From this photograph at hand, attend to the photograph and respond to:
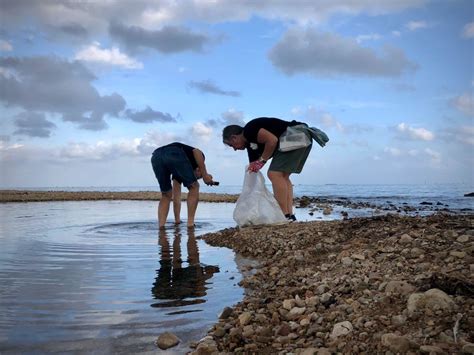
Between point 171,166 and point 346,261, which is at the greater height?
point 171,166

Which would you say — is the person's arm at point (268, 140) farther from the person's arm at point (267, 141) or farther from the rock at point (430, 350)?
the rock at point (430, 350)

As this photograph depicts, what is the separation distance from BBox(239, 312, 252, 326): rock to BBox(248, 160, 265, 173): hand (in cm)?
416

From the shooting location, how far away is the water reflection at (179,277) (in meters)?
3.24

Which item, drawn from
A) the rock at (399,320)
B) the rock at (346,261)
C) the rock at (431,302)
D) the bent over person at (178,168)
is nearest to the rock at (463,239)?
the rock at (346,261)

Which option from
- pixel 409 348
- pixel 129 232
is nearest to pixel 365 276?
pixel 409 348

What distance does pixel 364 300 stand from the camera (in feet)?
8.25

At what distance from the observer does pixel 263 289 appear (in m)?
3.41

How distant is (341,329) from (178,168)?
19.3 ft

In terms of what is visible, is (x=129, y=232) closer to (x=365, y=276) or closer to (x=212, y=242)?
(x=212, y=242)

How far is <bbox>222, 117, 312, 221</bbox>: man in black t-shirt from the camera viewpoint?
641cm

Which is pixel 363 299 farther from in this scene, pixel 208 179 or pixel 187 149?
pixel 187 149

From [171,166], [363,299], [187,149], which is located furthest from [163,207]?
[363,299]

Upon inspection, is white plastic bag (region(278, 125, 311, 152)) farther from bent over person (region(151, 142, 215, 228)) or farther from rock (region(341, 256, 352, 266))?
rock (region(341, 256, 352, 266))

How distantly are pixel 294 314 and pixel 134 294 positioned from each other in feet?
4.64
